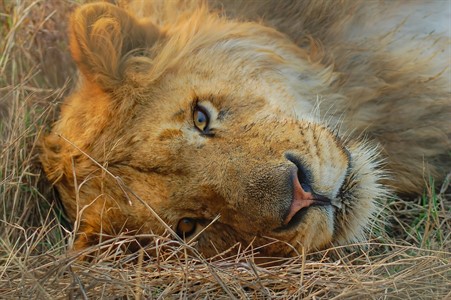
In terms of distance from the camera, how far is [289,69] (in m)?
3.24

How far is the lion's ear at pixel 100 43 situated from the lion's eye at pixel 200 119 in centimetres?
41

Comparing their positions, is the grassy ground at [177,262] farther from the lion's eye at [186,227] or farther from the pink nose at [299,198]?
the pink nose at [299,198]

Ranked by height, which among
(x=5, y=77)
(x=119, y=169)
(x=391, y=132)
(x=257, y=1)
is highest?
(x=257, y=1)

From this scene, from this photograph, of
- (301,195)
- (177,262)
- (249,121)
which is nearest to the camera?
(301,195)

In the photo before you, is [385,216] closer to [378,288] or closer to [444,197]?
[444,197]

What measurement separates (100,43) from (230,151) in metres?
0.82

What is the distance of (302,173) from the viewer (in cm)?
264

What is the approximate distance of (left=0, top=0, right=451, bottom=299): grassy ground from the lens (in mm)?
2553

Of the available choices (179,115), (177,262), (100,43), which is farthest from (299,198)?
(100,43)

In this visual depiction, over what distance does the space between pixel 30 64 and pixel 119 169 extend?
174cm

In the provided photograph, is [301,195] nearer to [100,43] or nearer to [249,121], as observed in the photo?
[249,121]

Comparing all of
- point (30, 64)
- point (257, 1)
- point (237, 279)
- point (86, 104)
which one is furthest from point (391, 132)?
point (30, 64)

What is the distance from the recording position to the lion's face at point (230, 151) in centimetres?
265

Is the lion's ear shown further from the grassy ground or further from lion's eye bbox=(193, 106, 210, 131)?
the grassy ground
